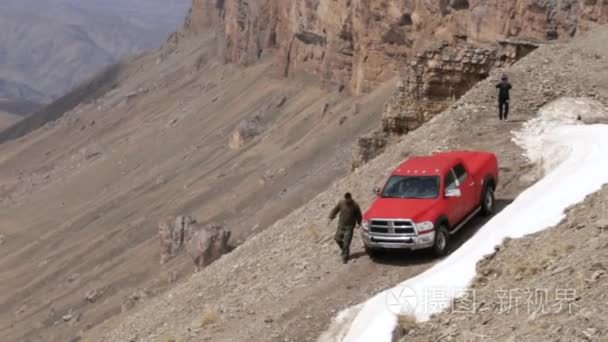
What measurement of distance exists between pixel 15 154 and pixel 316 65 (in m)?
54.9

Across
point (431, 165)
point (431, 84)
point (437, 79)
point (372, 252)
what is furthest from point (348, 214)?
point (437, 79)

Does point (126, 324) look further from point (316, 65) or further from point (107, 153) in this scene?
point (107, 153)

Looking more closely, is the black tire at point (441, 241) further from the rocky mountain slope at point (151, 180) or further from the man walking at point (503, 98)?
the rocky mountain slope at point (151, 180)

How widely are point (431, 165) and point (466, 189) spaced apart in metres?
0.80

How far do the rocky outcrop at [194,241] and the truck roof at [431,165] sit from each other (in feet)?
97.4

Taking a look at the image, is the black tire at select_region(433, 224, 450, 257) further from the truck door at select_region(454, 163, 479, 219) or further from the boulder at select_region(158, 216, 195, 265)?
the boulder at select_region(158, 216, 195, 265)

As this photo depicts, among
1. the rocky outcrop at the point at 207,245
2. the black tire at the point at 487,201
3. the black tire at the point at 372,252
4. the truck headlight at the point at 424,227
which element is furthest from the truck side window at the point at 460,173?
the rocky outcrop at the point at 207,245

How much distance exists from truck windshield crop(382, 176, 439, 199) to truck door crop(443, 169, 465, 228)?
0.64 ft

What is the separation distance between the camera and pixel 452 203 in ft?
50.8

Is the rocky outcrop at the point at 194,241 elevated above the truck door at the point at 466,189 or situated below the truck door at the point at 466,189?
below

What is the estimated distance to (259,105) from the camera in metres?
80.4

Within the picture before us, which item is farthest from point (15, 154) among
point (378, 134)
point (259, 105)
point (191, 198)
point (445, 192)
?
point (445, 192)

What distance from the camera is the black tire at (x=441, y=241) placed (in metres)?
15.0

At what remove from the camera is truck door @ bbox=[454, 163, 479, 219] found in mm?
15830
